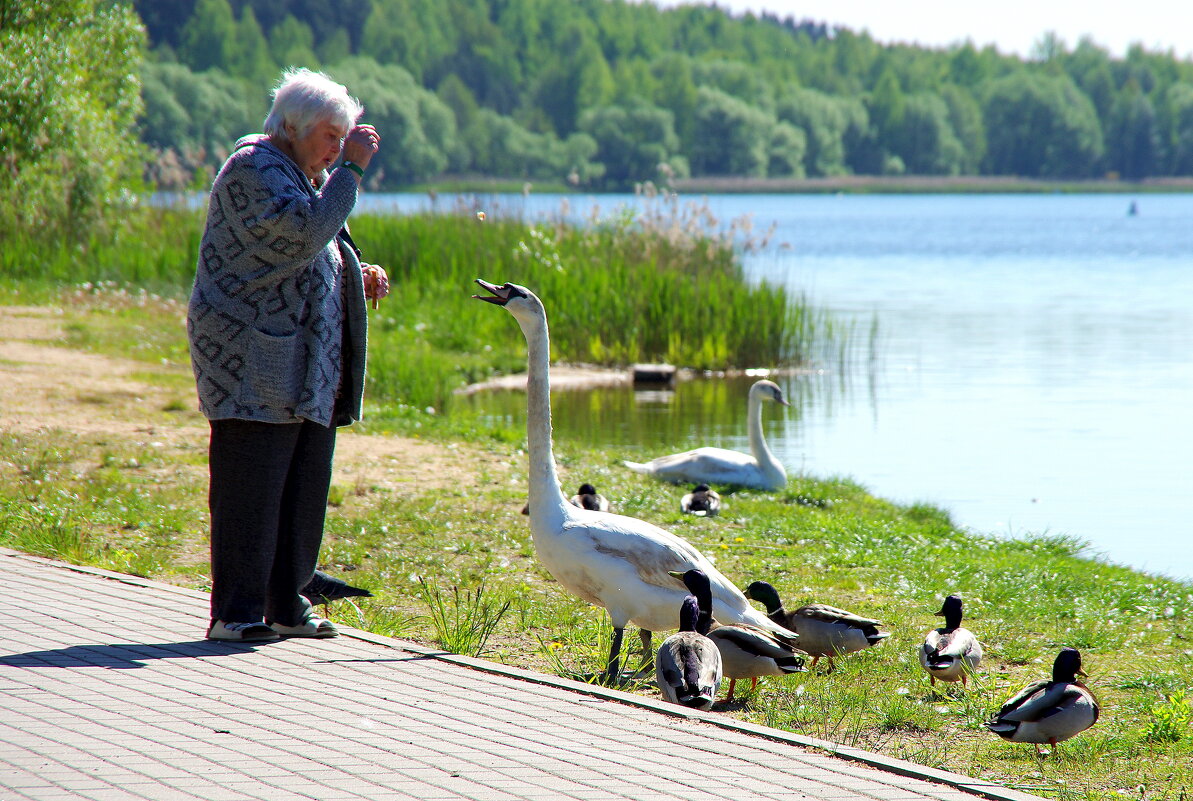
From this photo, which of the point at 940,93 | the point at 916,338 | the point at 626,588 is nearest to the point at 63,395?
the point at 626,588

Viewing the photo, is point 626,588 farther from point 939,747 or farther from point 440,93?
point 440,93

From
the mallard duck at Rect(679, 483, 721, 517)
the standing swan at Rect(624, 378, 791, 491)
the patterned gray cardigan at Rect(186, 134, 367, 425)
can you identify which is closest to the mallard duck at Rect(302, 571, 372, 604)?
the patterned gray cardigan at Rect(186, 134, 367, 425)

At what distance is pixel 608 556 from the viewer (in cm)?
610

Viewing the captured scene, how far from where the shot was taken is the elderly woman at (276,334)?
207 inches

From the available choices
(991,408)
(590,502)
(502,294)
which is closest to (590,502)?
(590,502)

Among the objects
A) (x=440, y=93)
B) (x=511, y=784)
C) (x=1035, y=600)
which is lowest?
(x=1035, y=600)

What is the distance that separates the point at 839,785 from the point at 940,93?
165m

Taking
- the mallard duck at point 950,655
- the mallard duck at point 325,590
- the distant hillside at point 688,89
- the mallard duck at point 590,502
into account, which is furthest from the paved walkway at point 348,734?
the distant hillside at point 688,89

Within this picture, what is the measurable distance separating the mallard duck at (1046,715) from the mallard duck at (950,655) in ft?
2.11

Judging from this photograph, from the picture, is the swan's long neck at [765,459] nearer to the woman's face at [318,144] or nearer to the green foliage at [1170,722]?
the green foliage at [1170,722]

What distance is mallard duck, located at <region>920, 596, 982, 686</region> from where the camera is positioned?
19.5 feet

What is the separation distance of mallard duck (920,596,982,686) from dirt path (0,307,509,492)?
539cm

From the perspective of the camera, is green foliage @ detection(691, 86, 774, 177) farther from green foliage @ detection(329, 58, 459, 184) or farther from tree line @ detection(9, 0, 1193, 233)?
green foliage @ detection(329, 58, 459, 184)

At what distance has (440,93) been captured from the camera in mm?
125188
